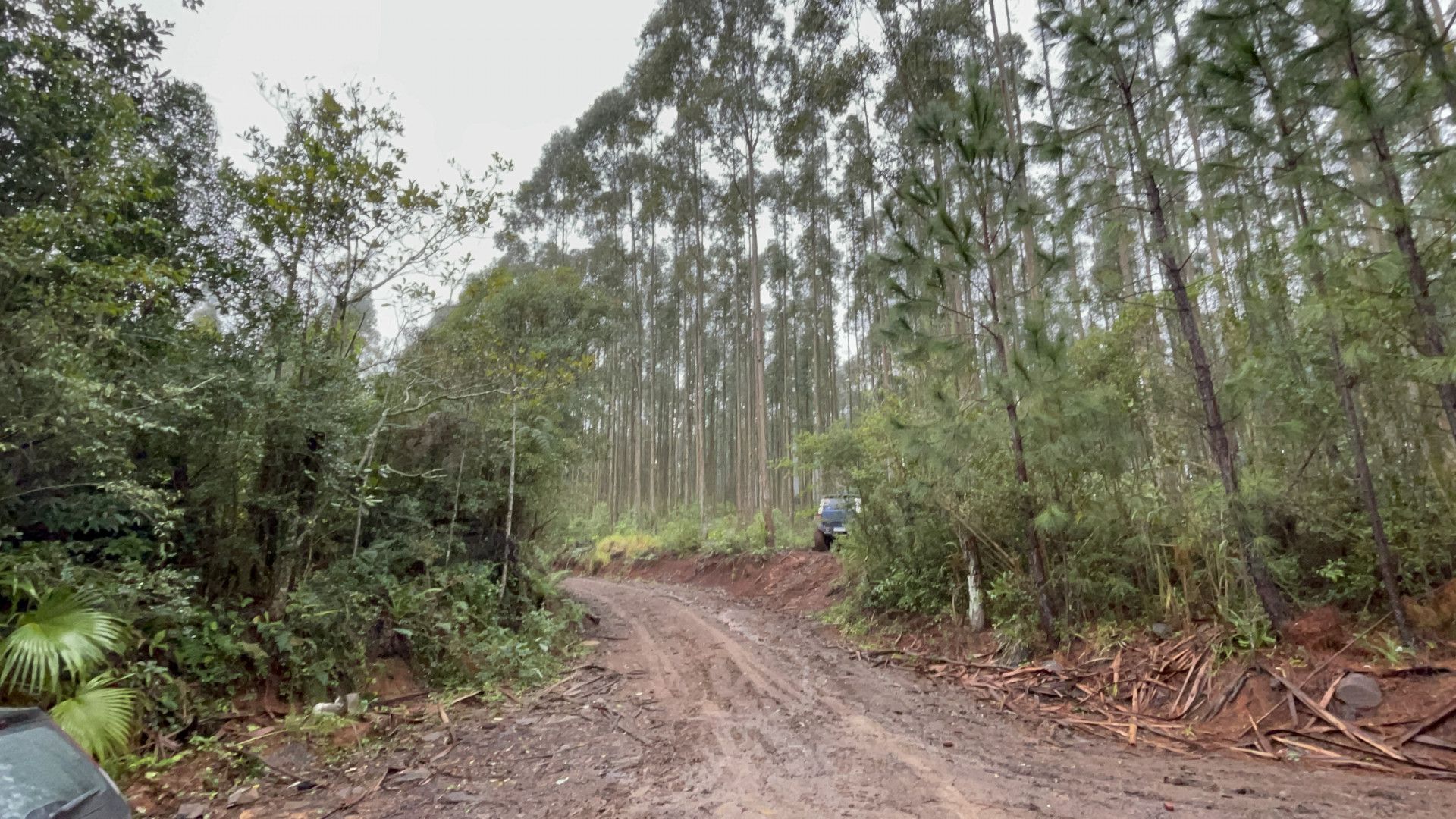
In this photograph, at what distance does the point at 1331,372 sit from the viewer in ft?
17.7

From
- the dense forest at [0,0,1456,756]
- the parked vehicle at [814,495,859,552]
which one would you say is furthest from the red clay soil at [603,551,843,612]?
the dense forest at [0,0,1456,756]

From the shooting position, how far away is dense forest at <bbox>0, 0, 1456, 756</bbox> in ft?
15.2

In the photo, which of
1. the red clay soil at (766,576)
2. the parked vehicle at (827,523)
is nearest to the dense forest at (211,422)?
the red clay soil at (766,576)

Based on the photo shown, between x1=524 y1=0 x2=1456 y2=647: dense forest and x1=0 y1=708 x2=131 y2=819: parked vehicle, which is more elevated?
x1=524 y1=0 x2=1456 y2=647: dense forest

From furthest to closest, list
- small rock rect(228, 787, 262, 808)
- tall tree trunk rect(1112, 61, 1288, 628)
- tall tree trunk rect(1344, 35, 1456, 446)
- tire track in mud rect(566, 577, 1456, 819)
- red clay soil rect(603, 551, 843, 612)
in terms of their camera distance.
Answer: red clay soil rect(603, 551, 843, 612), tall tree trunk rect(1112, 61, 1288, 628), tall tree trunk rect(1344, 35, 1456, 446), small rock rect(228, 787, 262, 808), tire track in mud rect(566, 577, 1456, 819)

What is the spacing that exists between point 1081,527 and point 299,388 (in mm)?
8145

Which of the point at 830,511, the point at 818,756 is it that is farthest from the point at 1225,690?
the point at 830,511

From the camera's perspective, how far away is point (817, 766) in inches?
169

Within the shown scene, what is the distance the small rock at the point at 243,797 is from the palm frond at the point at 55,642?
1230mm

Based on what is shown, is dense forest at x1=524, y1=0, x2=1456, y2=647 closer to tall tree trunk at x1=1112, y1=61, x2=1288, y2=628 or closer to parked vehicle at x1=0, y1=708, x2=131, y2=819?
tall tree trunk at x1=1112, y1=61, x2=1288, y2=628

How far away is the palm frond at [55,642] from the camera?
153 inches

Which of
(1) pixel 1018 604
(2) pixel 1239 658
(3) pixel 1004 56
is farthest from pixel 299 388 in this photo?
→ (3) pixel 1004 56

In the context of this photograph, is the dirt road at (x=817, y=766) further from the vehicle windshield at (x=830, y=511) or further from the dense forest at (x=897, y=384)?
the vehicle windshield at (x=830, y=511)

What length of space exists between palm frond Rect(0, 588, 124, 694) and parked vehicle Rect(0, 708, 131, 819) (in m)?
2.31
